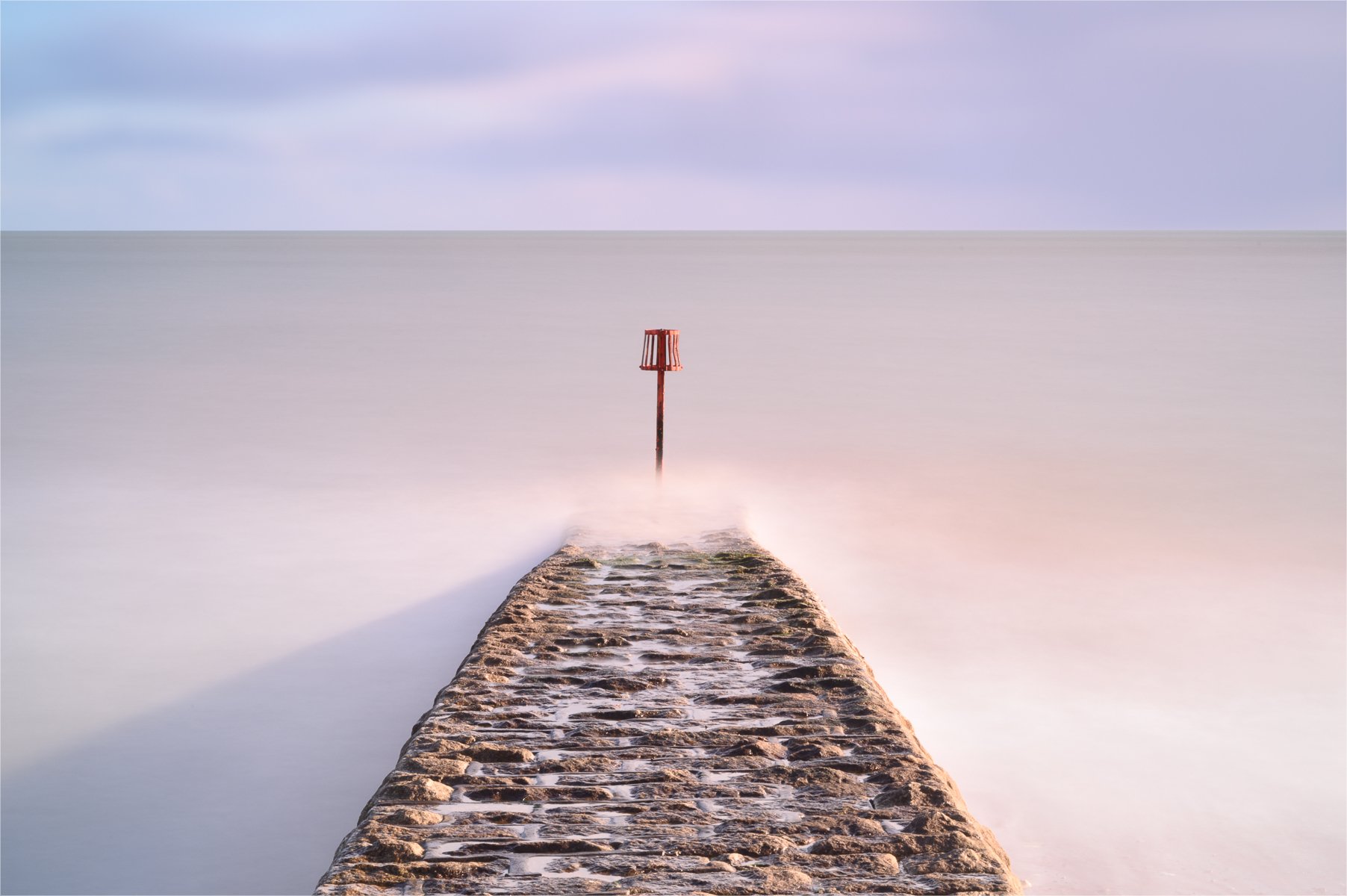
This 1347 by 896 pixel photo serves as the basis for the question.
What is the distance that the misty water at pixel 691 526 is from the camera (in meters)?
6.90

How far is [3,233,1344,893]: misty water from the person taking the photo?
22.6 feet

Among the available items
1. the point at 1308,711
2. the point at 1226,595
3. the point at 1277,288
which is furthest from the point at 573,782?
the point at 1277,288

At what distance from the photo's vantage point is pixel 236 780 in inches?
288

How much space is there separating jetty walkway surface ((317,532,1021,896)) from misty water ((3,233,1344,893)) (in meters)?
1.45

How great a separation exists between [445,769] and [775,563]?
149 inches

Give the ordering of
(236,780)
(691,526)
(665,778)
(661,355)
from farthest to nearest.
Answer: (661,355)
(691,526)
(236,780)
(665,778)

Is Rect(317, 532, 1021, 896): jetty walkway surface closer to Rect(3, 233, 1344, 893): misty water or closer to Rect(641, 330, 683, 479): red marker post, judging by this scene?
Rect(3, 233, 1344, 893): misty water

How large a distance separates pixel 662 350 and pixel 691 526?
1525 mm

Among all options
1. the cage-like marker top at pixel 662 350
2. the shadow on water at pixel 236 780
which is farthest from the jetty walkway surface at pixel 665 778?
the cage-like marker top at pixel 662 350

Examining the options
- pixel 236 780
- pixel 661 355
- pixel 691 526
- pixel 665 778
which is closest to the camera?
pixel 665 778

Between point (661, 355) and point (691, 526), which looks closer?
point (691, 526)

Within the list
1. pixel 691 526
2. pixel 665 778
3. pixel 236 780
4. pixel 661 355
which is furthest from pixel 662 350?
pixel 665 778

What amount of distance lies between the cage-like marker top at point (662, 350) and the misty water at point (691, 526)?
1273 millimetres

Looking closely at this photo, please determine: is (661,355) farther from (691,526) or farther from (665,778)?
(665,778)
